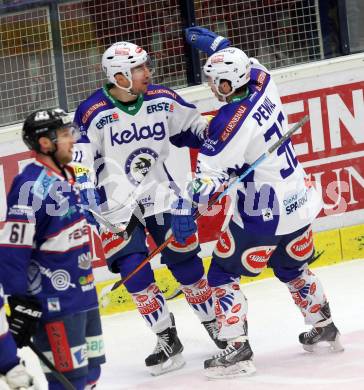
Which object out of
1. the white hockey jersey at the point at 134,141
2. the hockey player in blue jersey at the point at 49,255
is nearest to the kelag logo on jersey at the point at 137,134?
the white hockey jersey at the point at 134,141

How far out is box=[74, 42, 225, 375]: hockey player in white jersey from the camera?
591 centimetres

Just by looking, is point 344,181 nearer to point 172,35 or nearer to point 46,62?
point 172,35

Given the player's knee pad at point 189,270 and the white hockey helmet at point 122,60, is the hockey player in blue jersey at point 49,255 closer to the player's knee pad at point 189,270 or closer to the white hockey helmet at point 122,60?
the white hockey helmet at point 122,60

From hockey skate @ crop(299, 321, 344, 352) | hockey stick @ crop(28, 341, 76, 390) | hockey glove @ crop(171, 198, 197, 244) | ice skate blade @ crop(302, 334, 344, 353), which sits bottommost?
ice skate blade @ crop(302, 334, 344, 353)

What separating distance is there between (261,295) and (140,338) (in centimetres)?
84

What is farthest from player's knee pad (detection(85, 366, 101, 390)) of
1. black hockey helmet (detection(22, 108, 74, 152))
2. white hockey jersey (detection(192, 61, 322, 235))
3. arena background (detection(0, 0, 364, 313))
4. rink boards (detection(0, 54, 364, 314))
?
rink boards (detection(0, 54, 364, 314))

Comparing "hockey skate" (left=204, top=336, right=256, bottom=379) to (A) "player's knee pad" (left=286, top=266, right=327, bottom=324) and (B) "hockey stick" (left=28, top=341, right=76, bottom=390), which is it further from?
(B) "hockey stick" (left=28, top=341, right=76, bottom=390)

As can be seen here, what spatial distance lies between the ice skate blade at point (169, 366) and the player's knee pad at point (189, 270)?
1.13 feet

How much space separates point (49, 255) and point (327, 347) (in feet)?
6.35

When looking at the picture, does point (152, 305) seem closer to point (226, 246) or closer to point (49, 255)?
point (226, 246)

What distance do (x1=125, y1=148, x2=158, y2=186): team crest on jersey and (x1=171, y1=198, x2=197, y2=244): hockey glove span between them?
463 millimetres

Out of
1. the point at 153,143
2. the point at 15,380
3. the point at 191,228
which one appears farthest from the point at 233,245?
the point at 15,380

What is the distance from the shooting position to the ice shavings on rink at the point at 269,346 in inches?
223

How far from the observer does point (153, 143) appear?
599 centimetres
